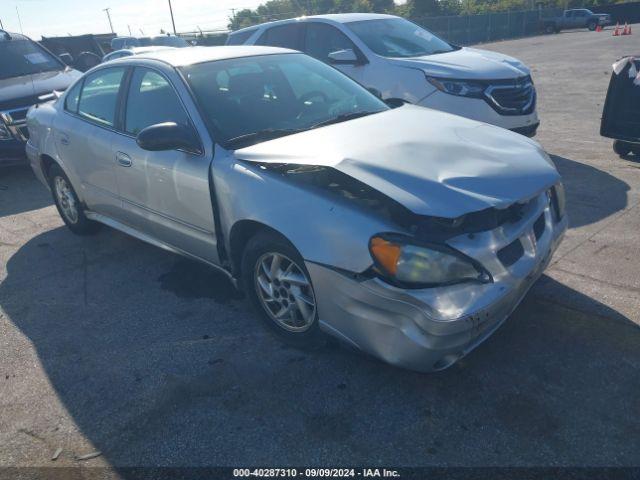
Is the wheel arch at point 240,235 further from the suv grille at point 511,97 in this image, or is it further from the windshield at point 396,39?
the windshield at point 396,39

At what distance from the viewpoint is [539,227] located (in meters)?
3.03

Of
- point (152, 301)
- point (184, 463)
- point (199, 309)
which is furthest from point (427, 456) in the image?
point (152, 301)

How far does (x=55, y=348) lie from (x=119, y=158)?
144 cm

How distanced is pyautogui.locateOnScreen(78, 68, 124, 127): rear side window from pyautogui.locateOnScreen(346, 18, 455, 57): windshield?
3.50m

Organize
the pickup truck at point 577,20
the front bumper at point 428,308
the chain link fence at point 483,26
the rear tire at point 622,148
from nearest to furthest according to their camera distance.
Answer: the front bumper at point 428,308 → the rear tire at point 622,148 → the pickup truck at point 577,20 → the chain link fence at point 483,26

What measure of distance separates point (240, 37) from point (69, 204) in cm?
426

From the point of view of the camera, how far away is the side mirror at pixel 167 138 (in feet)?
10.9

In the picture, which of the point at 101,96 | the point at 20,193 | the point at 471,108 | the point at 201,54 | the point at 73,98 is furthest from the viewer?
the point at 20,193

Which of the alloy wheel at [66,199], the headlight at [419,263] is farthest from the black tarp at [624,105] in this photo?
the alloy wheel at [66,199]

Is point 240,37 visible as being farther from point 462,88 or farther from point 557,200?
point 557,200

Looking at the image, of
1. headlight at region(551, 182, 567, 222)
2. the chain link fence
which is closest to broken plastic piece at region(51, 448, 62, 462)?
headlight at region(551, 182, 567, 222)

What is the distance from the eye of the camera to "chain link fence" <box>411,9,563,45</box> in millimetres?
41812

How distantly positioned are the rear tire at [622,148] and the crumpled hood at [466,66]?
1354 mm

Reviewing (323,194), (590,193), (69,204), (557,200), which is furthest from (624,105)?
(69,204)
